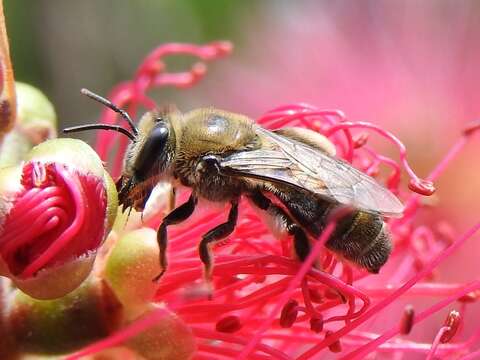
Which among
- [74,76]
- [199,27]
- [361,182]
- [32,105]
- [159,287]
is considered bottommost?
[74,76]

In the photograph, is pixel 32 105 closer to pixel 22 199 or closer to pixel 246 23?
pixel 22 199

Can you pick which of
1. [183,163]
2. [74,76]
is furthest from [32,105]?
[74,76]

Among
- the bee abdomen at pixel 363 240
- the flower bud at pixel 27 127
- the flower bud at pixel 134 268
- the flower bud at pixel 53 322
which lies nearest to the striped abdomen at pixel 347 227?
Answer: the bee abdomen at pixel 363 240

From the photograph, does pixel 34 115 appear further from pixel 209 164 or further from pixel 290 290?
pixel 290 290

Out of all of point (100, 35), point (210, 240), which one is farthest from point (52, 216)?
point (100, 35)

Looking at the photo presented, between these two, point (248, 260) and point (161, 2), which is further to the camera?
point (161, 2)

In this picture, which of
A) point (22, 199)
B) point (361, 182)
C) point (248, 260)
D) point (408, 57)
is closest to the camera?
point (22, 199)

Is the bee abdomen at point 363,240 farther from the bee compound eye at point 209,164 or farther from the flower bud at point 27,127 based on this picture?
the flower bud at point 27,127
